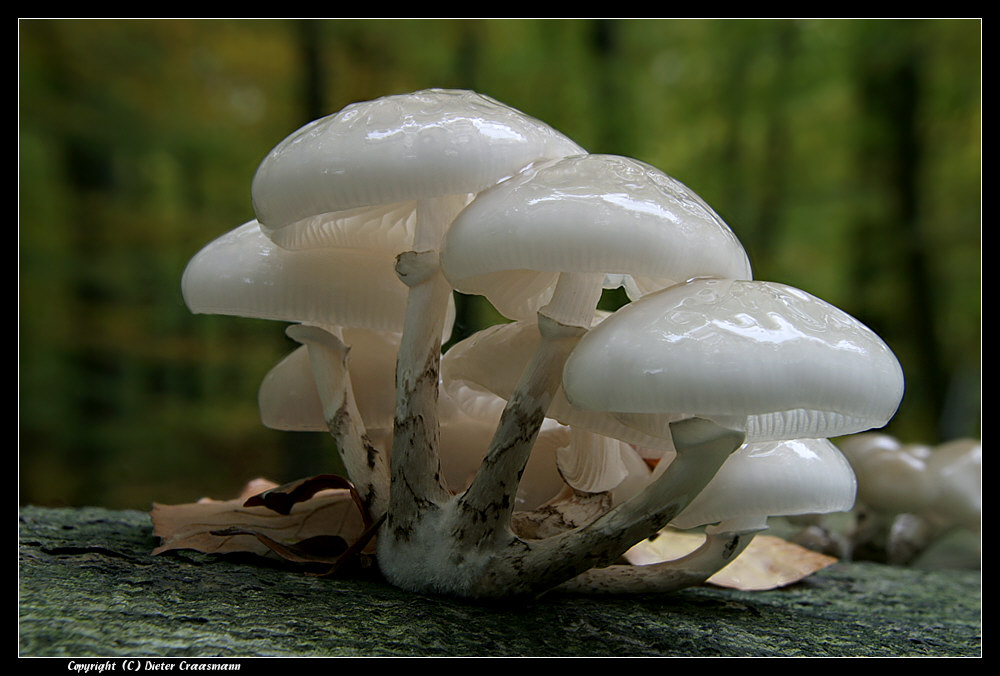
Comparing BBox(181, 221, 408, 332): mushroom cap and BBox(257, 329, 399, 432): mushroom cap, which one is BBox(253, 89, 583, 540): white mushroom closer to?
BBox(181, 221, 408, 332): mushroom cap

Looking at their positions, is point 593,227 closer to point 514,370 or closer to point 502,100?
A: point 514,370

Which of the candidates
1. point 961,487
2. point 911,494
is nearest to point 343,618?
point 911,494

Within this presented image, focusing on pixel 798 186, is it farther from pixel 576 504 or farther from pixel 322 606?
pixel 322 606

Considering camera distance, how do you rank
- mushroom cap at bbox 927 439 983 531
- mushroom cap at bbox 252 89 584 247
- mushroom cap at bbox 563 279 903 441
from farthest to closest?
1. mushroom cap at bbox 927 439 983 531
2. mushroom cap at bbox 252 89 584 247
3. mushroom cap at bbox 563 279 903 441

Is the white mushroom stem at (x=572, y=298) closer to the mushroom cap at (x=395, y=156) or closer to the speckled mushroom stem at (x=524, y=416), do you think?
the speckled mushroom stem at (x=524, y=416)

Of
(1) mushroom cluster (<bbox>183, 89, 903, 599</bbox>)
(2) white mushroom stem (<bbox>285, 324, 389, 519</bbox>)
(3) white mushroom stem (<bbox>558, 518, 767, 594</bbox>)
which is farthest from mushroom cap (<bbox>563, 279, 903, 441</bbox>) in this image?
(2) white mushroom stem (<bbox>285, 324, 389, 519</bbox>)

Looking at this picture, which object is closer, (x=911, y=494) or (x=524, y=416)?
(x=524, y=416)

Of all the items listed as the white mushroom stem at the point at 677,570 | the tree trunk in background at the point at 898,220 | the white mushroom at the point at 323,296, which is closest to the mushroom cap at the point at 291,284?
the white mushroom at the point at 323,296
